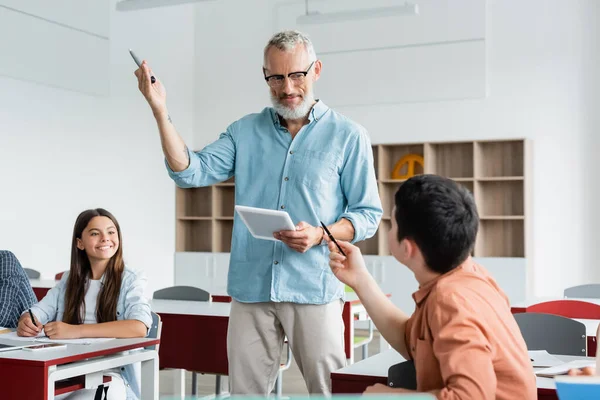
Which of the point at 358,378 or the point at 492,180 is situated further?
the point at 492,180

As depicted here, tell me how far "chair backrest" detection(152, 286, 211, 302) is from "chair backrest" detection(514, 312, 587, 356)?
2187 millimetres

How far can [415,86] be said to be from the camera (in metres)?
7.98

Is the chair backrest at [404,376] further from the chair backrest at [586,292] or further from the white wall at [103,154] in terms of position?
the white wall at [103,154]

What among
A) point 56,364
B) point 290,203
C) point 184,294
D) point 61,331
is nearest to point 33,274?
point 184,294

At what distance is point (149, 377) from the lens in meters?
2.77

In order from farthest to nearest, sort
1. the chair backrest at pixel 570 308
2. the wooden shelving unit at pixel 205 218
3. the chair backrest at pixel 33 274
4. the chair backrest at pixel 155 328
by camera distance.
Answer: the wooden shelving unit at pixel 205 218, the chair backrest at pixel 33 274, the chair backrest at pixel 570 308, the chair backrest at pixel 155 328

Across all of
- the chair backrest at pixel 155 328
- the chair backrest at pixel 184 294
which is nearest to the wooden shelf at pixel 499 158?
the chair backrest at pixel 184 294

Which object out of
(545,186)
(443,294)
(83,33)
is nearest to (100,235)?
(443,294)

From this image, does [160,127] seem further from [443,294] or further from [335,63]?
[335,63]

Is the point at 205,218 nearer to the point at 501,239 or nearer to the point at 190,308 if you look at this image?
the point at 501,239

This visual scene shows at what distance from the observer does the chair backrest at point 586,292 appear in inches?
185

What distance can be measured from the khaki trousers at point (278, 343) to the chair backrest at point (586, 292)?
2.91 meters

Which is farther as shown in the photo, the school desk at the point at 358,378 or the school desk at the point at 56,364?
the school desk at the point at 56,364

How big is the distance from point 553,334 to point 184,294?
8.02 ft
